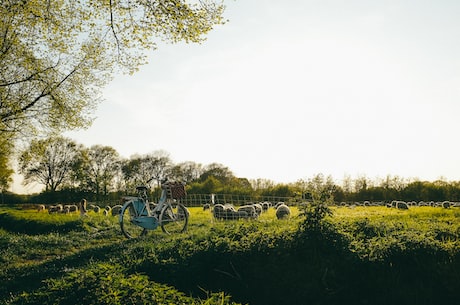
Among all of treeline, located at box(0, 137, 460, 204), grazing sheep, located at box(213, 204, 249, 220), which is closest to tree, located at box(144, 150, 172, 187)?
treeline, located at box(0, 137, 460, 204)

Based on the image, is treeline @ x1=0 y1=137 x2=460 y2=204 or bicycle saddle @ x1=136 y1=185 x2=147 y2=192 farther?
treeline @ x1=0 y1=137 x2=460 y2=204

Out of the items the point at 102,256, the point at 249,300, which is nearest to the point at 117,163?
the point at 102,256

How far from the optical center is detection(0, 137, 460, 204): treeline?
2097 inches

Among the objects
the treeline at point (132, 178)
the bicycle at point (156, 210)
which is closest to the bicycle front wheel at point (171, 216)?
the bicycle at point (156, 210)

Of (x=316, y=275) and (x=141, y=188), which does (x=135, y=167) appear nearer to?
(x=141, y=188)

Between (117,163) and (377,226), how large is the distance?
59.4 m

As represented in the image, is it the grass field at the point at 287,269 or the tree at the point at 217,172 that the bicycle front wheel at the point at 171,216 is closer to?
the grass field at the point at 287,269

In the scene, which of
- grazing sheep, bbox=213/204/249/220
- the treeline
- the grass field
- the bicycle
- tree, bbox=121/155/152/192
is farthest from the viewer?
tree, bbox=121/155/152/192

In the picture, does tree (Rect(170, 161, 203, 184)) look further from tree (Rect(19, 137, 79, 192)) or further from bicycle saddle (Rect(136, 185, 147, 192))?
bicycle saddle (Rect(136, 185, 147, 192))

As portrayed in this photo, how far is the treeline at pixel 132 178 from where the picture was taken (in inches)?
2097

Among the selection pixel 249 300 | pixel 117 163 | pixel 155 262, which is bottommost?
pixel 249 300

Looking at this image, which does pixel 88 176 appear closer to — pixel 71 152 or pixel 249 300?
pixel 71 152

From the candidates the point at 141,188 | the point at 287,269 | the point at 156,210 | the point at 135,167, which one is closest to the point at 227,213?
the point at 156,210

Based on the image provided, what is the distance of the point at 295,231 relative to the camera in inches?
335
